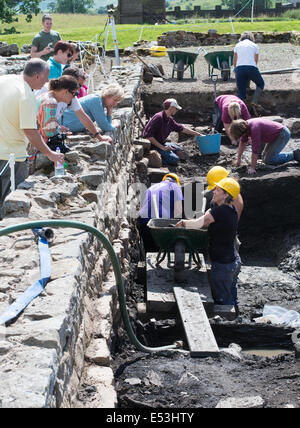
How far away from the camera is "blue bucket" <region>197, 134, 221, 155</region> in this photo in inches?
456

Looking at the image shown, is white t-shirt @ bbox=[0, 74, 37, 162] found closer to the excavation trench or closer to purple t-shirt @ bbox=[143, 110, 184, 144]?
the excavation trench

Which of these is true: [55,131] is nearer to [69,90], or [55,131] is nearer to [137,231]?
[69,90]

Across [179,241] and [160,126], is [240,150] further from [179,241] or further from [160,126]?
[179,241]

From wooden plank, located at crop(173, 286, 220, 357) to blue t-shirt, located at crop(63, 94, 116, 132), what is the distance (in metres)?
2.34

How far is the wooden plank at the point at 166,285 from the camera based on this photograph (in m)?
6.65

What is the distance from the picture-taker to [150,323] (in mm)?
6398

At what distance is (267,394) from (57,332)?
1875mm

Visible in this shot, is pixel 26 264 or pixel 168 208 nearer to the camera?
pixel 26 264

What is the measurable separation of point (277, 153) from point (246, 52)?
12.1 feet

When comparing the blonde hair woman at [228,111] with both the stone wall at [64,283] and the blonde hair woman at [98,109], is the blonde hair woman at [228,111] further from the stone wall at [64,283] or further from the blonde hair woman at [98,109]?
the stone wall at [64,283]

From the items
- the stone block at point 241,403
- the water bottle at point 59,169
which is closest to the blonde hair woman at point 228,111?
the water bottle at point 59,169

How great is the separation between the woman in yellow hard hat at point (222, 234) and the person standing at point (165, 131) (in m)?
3.95

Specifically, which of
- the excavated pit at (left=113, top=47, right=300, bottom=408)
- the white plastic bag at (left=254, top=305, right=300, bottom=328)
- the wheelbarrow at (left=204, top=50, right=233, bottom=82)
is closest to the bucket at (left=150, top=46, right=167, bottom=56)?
the wheelbarrow at (left=204, top=50, right=233, bottom=82)

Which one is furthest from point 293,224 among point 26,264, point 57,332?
point 57,332
